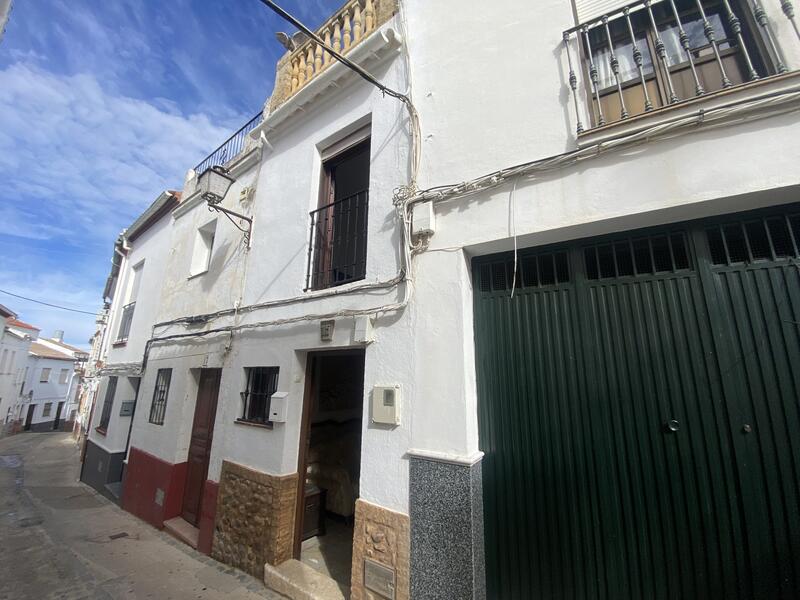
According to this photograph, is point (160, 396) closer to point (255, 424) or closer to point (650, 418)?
point (255, 424)

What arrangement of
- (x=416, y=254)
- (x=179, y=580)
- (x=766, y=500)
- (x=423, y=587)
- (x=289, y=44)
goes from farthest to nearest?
(x=289, y=44) < (x=179, y=580) < (x=416, y=254) < (x=423, y=587) < (x=766, y=500)

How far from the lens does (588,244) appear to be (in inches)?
111

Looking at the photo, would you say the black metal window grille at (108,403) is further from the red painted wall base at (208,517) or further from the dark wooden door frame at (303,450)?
the dark wooden door frame at (303,450)

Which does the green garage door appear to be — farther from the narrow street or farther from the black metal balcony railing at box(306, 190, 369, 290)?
the narrow street

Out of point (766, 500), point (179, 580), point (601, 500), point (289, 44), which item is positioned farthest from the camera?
point (289, 44)

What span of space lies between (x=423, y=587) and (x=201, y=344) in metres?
4.99

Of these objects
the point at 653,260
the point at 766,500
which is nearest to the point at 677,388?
the point at 766,500

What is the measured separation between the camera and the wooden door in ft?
18.2

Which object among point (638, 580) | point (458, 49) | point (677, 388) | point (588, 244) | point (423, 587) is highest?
point (458, 49)

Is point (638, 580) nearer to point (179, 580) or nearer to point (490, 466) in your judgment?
point (490, 466)

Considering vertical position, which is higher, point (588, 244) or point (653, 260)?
point (588, 244)

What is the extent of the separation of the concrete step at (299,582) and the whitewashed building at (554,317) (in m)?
0.03

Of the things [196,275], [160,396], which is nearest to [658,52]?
[196,275]

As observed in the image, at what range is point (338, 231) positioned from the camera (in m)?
4.69
